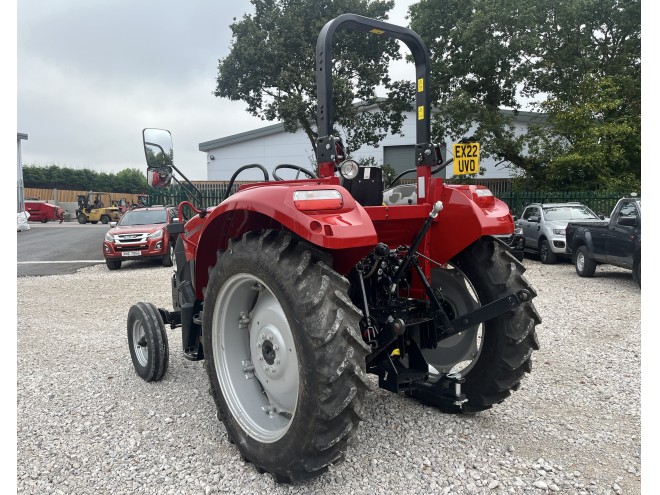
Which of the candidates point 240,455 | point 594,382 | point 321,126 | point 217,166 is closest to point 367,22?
point 321,126

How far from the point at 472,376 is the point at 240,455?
1.58m

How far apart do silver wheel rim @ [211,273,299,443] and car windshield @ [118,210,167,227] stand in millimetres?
12047

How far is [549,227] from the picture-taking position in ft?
44.6

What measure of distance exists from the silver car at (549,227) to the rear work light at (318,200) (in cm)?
1199

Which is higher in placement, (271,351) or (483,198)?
(483,198)

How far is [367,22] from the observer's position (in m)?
3.12

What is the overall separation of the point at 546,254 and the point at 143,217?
10851mm

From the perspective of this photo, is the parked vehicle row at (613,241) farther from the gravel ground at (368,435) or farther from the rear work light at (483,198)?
the rear work light at (483,198)

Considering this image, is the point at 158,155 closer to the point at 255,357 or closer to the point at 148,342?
the point at 255,357

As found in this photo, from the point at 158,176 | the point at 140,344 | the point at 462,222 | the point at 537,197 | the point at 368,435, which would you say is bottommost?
the point at 368,435

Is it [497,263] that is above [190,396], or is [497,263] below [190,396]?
above

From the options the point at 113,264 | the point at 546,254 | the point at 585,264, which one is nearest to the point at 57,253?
the point at 113,264

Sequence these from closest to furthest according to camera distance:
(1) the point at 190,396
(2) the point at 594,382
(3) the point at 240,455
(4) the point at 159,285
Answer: (3) the point at 240,455
(1) the point at 190,396
(2) the point at 594,382
(4) the point at 159,285

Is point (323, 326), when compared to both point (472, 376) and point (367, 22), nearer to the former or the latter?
point (472, 376)
